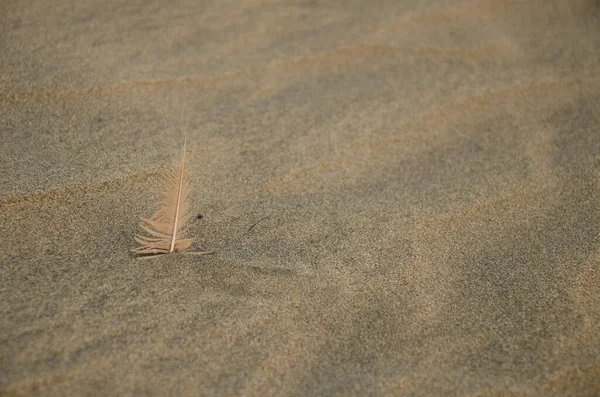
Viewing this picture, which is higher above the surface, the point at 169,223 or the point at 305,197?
the point at 169,223

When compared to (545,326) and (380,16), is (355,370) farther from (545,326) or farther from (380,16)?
(380,16)

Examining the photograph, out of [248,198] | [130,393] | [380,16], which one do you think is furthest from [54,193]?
[380,16]

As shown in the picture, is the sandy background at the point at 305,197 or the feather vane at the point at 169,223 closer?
the sandy background at the point at 305,197

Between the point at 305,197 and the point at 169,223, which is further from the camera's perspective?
the point at 305,197

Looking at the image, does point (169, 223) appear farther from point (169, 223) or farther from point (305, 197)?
point (305, 197)

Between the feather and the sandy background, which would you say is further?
the feather

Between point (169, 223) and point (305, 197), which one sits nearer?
point (169, 223)

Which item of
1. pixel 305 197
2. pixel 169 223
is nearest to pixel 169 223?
pixel 169 223

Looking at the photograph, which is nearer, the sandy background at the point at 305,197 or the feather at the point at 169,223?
the sandy background at the point at 305,197
